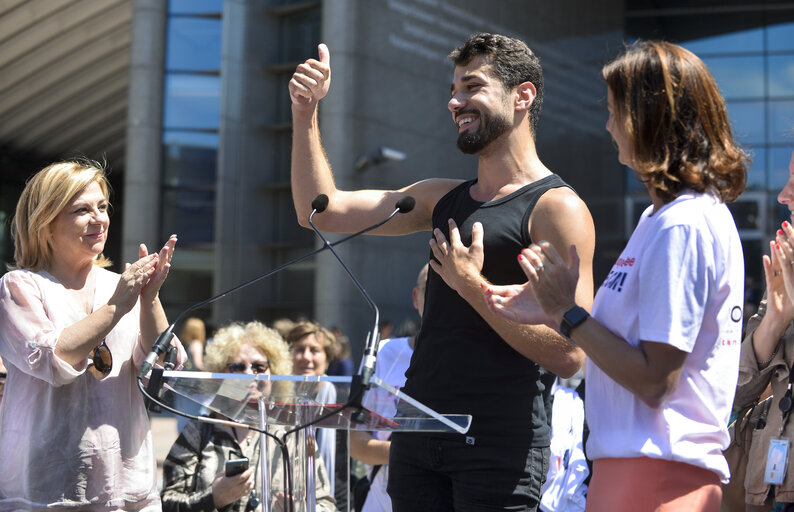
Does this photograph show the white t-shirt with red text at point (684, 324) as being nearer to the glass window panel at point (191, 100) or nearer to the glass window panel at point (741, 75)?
the glass window panel at point (191, 100)

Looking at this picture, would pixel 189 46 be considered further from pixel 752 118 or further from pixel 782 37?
pixel 782 37

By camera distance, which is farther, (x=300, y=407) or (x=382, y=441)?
(x=382, y=441)

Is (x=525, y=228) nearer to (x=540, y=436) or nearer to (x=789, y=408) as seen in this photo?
(x=540, y=436)

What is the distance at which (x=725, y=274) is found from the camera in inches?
85.4

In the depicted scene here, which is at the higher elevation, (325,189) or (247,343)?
(325,189)

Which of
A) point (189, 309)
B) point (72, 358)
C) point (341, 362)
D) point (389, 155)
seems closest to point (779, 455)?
point (189, 309)

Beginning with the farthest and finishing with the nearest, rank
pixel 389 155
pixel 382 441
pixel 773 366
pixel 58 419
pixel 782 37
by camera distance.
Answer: pixel 782 37 → pixel 389 155 → pixel 382 441 → pixel 773 366 → pixel 58 419

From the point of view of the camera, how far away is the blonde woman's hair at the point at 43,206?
3.47m

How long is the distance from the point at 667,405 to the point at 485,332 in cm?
85

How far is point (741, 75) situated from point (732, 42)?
85cm

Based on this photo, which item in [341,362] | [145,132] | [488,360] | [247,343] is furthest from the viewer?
[145,132]

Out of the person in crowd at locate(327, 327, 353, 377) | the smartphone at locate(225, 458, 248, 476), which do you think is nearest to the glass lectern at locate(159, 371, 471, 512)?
the smartphone at locate(225, 458, 248, 476)

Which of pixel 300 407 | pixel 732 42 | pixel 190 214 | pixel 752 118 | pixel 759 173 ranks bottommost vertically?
pixel 300 407

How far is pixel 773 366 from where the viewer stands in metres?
3.43
